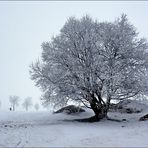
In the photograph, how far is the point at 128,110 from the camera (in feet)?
122

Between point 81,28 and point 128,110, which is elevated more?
point 81,28

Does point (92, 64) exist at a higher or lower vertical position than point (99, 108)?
higher

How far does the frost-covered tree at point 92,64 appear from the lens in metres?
25.8

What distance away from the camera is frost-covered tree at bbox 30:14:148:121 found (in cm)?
2580

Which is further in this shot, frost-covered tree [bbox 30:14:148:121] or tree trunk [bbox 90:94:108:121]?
tree trunk [bbox 90:94:108:121]

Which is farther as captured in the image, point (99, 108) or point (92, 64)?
point (99, 108)

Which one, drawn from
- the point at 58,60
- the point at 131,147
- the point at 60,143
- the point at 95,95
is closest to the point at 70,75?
the point at 58,60

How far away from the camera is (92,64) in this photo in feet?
85.2

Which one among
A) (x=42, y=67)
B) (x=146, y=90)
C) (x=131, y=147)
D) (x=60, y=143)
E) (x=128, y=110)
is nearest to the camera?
(x=131, y=147)

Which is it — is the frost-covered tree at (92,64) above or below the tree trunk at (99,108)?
above

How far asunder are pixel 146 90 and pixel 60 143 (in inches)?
600

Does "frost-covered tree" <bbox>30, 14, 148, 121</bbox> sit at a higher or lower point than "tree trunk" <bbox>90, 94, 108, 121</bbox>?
higher

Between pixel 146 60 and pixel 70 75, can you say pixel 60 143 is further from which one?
pixel 146 60

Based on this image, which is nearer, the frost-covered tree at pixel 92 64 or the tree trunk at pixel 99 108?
the frost-covered tree at pixel 92 64
